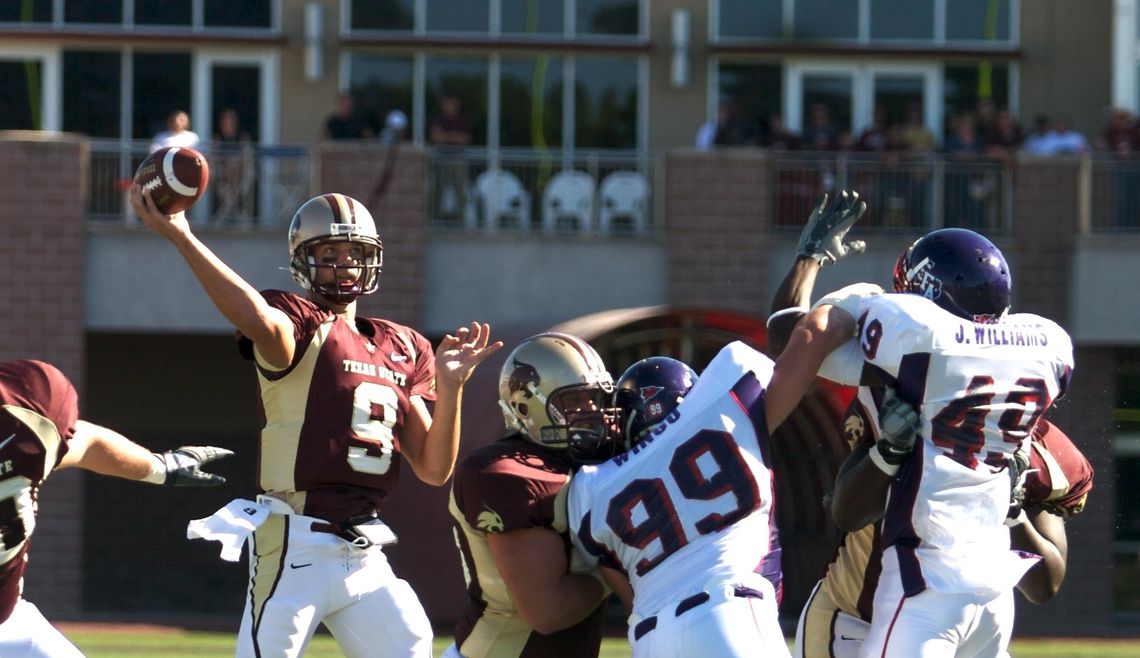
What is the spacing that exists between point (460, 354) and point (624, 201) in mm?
11914

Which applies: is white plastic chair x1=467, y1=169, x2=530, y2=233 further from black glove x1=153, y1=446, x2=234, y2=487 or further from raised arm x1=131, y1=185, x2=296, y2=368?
raised arm x1=131, y1=185, x2=296, y2=368

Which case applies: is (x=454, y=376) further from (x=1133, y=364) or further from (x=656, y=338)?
(x=1133, y=364)

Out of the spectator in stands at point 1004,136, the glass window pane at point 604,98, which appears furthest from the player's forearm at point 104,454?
the glass window pane at point 604,98

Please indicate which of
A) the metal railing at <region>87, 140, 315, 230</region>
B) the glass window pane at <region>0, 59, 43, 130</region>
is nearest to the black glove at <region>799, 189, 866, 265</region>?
the metal railing at <region>87, 140, 315, 230</region>

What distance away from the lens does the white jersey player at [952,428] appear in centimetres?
469

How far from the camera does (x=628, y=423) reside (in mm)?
4695

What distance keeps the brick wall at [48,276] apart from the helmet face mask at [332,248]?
37.7 ft

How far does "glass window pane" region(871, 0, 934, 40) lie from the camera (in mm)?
19703

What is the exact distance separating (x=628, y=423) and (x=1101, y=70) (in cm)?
1639

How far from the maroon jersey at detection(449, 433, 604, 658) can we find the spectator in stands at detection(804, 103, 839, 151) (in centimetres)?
1286

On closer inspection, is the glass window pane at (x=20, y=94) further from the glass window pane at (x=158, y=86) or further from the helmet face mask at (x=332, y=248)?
the helmet face mask at (x=332, y=248)

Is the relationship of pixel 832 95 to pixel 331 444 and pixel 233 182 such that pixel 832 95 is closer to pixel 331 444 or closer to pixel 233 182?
pixel 233 182

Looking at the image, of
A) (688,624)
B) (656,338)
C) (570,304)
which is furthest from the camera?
(570,304)

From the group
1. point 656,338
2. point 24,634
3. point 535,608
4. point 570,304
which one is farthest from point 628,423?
point 570,304
